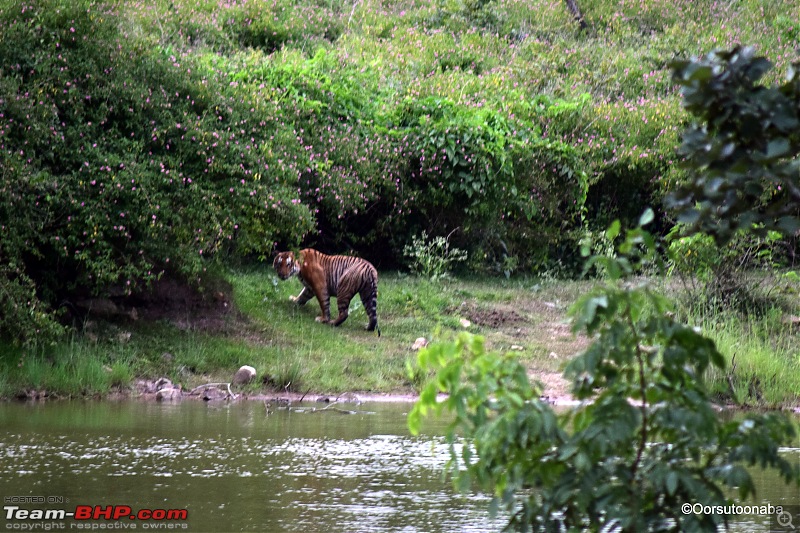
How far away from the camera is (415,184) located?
53.8 feet

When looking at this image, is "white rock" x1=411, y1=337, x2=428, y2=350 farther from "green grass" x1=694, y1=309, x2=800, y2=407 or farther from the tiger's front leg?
"green grass" x1=694, y1=309, x2=800, y2=407

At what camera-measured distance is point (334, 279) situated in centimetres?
1358

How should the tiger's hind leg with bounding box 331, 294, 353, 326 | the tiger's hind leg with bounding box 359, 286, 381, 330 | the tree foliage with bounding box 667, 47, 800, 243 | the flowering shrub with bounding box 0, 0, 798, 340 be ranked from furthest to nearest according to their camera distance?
the tiger's hind leg with bounding box 331, 294, 353, 326
the tiger's hind leg with bounding box 359, 286, 381, 330
the flowering shrub with bounding box 0, 0, 798, 340
the tree foliage with bounding box 667, 47, 800, 243

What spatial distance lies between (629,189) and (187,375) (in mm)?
9960

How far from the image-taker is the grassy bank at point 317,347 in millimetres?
10672

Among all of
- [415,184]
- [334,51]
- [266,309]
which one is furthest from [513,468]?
[334,51]

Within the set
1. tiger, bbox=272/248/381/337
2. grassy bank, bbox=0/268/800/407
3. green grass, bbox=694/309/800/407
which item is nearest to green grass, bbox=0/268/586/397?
grassy bank, bbox=0/268/800/407

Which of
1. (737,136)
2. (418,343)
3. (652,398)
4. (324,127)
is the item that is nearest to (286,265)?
(418,343)

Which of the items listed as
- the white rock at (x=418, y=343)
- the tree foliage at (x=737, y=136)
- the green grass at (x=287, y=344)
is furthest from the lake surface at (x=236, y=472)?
the white rock at (x=418, y=343)

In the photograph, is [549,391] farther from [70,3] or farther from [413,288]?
[70,3]

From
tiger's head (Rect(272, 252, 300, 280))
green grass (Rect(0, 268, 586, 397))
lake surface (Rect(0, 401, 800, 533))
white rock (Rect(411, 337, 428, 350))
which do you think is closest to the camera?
lake surface (Rect(0, 401, 800, 533))

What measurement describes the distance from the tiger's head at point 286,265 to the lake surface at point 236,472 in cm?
417

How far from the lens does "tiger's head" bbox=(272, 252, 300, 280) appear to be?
1364cm

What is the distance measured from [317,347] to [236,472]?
5.35 m
